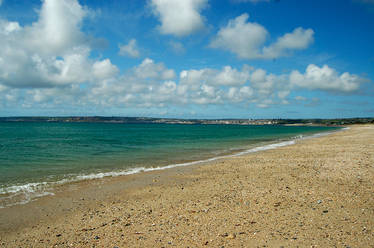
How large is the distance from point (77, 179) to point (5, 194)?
12.3 feet

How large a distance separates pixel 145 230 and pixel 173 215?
1300mm

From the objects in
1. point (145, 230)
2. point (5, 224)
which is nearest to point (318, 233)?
point (145, 230)

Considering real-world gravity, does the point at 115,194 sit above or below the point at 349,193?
below

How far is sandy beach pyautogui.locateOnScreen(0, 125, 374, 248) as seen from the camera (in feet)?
20.8

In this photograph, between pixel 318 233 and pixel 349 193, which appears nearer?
pixel 318 233

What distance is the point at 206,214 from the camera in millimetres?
8023

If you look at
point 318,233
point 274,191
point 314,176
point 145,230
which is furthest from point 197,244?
point 314,176

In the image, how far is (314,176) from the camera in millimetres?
12867

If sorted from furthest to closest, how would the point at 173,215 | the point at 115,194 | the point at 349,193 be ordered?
the point at 115,194 < the point at 349,193 < the point at 173,215

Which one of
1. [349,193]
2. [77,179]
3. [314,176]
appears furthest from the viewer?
[77,179]

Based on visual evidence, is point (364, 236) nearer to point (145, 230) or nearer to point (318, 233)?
point (318, 233)

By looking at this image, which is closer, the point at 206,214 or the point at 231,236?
the point at 231,236

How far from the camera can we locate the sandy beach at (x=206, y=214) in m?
6.33

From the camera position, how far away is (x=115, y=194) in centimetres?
1137
